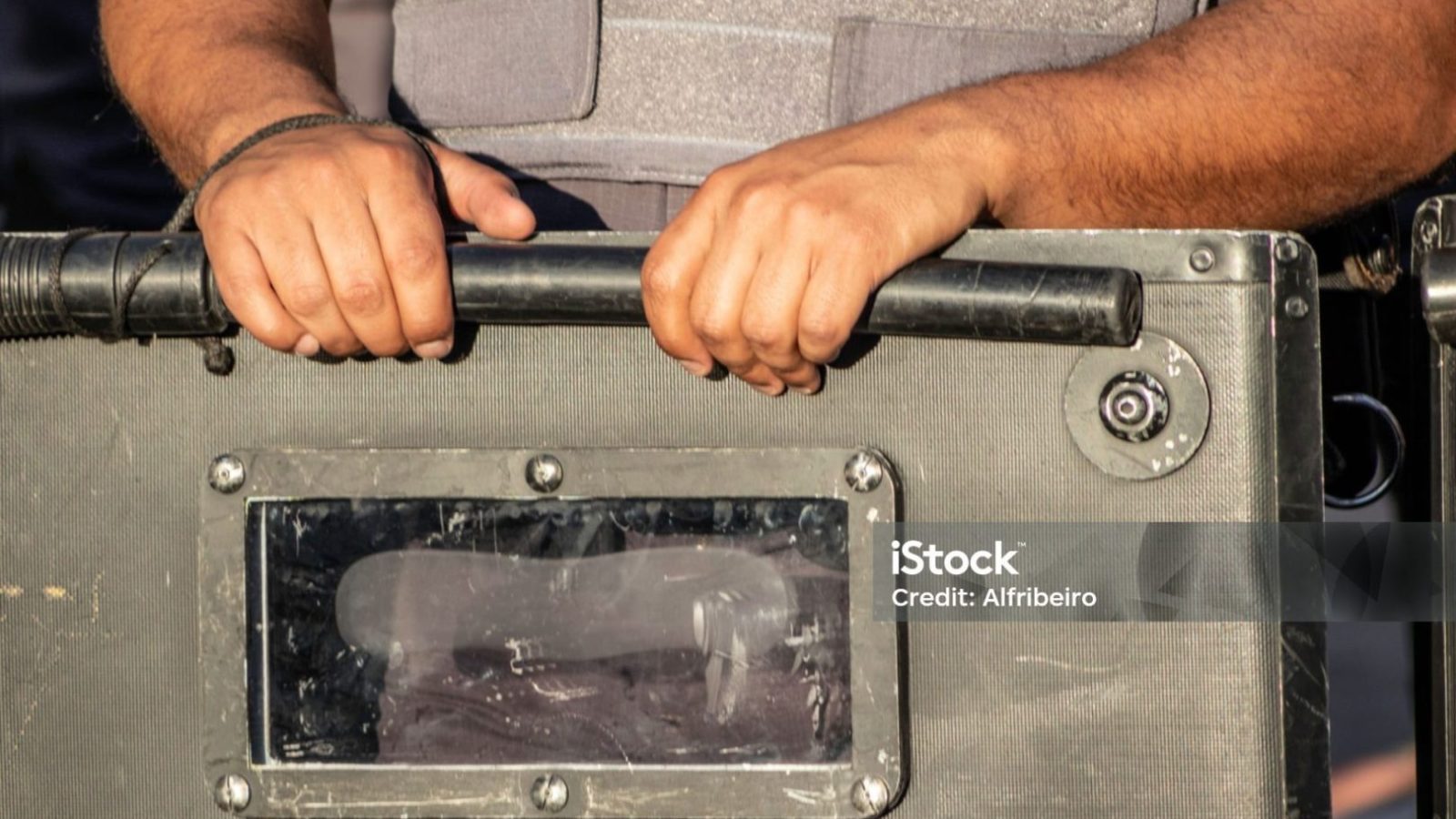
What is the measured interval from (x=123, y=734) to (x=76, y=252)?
1.09 ft

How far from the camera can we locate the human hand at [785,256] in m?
1.03

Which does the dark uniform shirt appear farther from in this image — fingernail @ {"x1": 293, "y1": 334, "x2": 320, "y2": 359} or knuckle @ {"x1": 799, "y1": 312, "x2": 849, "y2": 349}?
knuckle @ {"x1": 799, "y1": 312, "x2": 849, "y2": 349}

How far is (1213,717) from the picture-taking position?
1042 mm

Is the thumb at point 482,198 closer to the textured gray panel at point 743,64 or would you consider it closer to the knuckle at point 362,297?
the knuckle at point 362,297

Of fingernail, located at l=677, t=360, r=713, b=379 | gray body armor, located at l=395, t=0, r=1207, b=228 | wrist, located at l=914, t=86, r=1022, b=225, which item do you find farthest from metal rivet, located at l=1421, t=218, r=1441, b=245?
fingernail, located at l=677, t=360, r=713, b=379

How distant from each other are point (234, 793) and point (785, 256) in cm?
51

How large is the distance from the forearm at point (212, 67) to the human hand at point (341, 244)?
22 centimetres

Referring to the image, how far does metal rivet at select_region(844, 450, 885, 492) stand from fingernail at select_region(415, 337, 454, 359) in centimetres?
27

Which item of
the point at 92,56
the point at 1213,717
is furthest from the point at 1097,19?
the point at 92,56

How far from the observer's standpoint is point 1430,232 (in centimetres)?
112

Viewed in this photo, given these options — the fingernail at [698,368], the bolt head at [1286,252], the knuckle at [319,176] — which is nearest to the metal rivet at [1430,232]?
the bolt head at [1286,252]

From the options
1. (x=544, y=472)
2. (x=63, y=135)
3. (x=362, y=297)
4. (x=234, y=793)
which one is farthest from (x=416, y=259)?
(x=63, y=135)

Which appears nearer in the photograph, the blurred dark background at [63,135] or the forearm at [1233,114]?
the forearm at [1233,114]

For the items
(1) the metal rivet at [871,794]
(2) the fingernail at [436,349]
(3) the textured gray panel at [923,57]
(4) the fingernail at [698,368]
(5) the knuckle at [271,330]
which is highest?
(3) the textured gray panel at [923,57]
